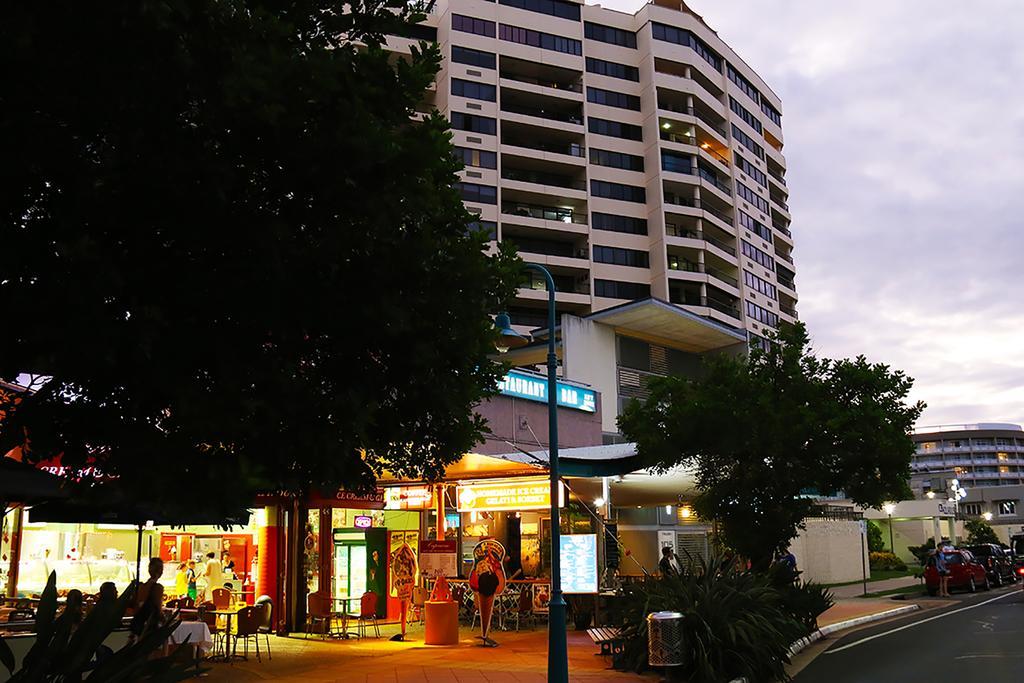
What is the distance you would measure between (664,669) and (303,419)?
8253 millimetres

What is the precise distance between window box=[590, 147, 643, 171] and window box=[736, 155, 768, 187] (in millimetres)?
11391

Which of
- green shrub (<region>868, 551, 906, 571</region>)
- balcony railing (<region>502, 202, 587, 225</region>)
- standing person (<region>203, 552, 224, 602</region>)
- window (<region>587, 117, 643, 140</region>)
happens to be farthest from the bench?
window (<region>587, 117, 643, 140</region>)

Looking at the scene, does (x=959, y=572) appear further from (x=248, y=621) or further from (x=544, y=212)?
(x=544, y=212)

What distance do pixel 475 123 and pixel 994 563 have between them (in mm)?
38457

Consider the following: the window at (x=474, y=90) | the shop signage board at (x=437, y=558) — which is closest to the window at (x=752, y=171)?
the window at (x=474, y=90)

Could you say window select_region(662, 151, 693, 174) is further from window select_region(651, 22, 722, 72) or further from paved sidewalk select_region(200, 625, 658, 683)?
paved sidewalk select_region(200, 625, 658, 683)

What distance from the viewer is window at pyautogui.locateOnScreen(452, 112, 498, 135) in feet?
194

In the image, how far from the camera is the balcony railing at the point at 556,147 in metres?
63.3

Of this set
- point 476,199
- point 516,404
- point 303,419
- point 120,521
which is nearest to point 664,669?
point 120,521

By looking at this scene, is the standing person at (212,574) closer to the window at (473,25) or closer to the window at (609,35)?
the window at (473,25)

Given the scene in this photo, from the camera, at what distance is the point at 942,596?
31.4m

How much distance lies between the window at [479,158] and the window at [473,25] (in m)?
8.12

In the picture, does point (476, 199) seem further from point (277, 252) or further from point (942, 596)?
point (277, 252)

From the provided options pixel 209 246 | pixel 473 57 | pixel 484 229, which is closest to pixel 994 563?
pixel 484 229
